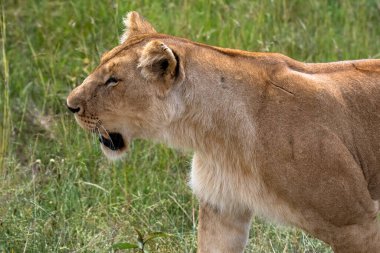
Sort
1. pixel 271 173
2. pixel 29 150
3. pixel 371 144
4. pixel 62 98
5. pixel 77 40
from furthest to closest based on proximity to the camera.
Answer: pixel 77 40, pixel 62 98, pixel 29 150, pixel 371 144, pixel 271 173

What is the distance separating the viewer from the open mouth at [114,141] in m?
3.84

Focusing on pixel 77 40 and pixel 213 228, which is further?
pixel 77 40

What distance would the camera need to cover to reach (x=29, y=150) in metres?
5.13

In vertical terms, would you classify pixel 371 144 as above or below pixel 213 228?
above

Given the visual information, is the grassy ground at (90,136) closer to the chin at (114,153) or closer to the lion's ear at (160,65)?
the chin at (114,153)

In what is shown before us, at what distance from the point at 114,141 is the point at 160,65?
0.39 metres

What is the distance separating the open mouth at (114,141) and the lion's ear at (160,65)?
0.91 ft

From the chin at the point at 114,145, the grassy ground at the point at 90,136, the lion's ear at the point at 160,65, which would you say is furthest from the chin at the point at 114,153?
the grassy ground at the point at 90,136

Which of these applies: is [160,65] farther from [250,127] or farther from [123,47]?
[250,127]

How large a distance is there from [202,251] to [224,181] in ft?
1.08

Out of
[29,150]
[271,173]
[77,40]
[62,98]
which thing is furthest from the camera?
[77,40]

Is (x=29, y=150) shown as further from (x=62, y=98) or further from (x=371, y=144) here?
(x=371, y=144)

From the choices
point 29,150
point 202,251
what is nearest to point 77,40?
point 29,150

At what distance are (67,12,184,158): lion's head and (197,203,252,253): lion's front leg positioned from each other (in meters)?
0.38
